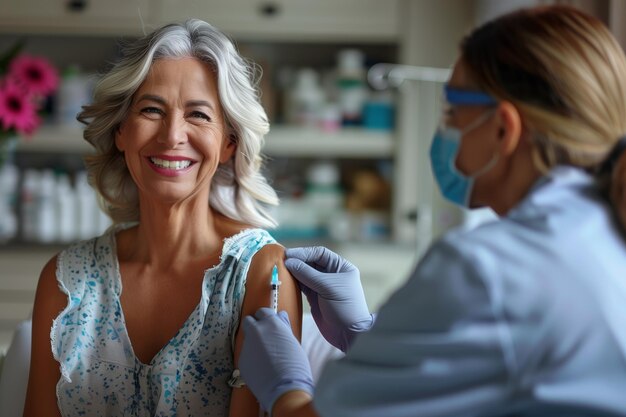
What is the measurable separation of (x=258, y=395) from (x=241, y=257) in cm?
31

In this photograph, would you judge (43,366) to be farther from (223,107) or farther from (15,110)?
(15,110)

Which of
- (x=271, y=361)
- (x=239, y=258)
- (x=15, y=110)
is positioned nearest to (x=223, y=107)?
(x=239, y=258)

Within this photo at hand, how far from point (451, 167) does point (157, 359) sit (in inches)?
23.5

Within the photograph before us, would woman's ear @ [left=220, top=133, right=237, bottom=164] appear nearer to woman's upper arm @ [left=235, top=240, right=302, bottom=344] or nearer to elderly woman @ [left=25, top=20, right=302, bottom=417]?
elderly woman @ [left=25, top=20, right=302, bottom=417]

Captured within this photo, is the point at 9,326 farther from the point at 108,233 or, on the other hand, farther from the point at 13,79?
the point at 108,233

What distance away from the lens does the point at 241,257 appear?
1.47m

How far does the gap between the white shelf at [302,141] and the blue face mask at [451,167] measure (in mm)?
2125

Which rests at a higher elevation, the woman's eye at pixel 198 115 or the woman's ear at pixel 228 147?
the woman's eye at pixel 198 115

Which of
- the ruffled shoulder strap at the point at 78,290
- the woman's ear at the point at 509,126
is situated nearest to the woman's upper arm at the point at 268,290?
the ruffled shoulder strap at the point at 78,290

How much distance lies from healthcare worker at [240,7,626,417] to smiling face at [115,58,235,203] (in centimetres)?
50

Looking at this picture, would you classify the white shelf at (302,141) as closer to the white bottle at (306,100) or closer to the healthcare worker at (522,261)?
the white bottle at (306,100)

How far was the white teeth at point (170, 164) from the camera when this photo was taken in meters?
1.44

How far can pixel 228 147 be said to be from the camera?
5.04 ft

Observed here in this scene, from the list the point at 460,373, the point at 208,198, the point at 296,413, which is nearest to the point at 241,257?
the point at 208,198
